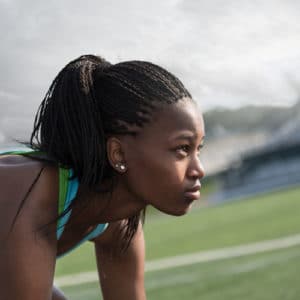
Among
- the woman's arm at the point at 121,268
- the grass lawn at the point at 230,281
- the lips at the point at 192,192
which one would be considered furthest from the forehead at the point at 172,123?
the grass lawn at the point at 230,281

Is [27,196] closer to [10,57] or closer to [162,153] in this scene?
[162,153]

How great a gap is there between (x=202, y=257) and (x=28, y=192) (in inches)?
250

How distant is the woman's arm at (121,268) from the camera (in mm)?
2883

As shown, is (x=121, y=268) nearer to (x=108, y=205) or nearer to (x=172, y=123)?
(x=108, y=205)

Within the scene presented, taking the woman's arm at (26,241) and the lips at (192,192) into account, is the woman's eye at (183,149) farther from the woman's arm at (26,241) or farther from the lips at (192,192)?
the woman's arm at (26,241)

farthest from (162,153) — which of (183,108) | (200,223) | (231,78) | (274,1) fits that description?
(200,223)

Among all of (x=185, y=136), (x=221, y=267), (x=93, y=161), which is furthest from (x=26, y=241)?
(x=221, y=267)

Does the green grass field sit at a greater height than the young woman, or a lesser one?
lesser

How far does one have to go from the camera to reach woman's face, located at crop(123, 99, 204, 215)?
7.33ft

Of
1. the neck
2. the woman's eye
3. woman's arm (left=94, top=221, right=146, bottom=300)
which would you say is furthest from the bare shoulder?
woman's arm (left=94, top=221, right=146, bottom=300)

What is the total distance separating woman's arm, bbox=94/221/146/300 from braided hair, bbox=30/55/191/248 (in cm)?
58

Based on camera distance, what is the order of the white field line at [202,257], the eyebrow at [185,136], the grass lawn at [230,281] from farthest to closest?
1. the white field line at [202,257]
2. the grass lawn at [230,281]
3. the eyebrow at [185,136]

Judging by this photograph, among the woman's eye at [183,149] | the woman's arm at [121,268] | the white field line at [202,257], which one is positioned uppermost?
the woman's eye at [183,149]

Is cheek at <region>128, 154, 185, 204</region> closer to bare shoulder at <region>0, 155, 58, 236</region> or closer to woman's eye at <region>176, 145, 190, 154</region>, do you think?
woman's eye at <region>176, 145, 190, 154</region>
